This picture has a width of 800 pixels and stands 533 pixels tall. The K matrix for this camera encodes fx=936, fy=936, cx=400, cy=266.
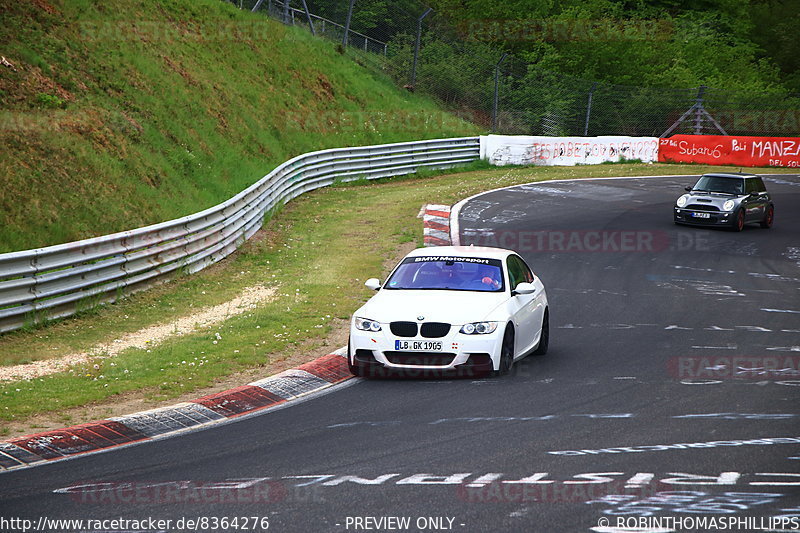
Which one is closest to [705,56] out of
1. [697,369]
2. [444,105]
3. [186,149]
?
[444,105]

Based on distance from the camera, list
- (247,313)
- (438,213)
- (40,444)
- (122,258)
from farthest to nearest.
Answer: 1. (438,213)
2. (122,258)
3. (247,313)
4. (40,444)

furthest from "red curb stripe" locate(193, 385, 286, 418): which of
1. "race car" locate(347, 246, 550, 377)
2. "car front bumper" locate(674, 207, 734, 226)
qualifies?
"car front bumper" locate(674, 207, 734, 226)

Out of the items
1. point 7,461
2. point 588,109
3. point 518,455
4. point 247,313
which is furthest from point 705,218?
point 7,461

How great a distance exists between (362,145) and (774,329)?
892 inches

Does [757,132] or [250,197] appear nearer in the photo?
[250,197]

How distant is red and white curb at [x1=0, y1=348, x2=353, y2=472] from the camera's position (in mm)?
7867

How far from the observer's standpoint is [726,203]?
23953 millimetres

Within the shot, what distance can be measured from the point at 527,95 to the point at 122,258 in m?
29.3

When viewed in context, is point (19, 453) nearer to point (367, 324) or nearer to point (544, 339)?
point (367, 324)

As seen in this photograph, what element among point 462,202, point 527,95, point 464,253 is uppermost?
point 527,95

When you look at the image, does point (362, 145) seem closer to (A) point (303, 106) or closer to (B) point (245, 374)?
(A) point (303, 106)

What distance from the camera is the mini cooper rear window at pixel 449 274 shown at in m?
11.4

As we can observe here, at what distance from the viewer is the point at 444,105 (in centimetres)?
4178

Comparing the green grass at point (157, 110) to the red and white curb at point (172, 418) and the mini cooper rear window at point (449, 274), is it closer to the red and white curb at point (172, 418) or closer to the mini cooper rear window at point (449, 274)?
the red and white curb at point (172, 418)
